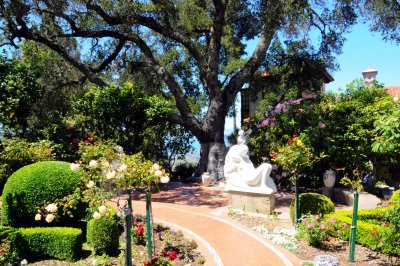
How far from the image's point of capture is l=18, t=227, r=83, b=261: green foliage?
24.2 ft

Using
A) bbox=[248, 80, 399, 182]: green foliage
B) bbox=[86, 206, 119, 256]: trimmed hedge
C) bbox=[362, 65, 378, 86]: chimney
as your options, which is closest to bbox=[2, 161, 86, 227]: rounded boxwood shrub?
bbox=[86, 206, 119, 256]: trimmed hedge

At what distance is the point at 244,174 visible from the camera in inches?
426

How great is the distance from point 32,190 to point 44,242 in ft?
4.11

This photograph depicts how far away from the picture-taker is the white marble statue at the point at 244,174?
10391 mm

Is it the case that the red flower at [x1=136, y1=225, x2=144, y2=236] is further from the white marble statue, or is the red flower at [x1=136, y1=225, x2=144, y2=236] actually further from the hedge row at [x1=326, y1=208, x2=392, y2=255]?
the hedge row at [x1=326, y1=208, x2=392, y2=255]

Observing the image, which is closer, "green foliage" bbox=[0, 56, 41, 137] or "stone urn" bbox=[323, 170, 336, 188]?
"stone urn" bbox=[323, 170, 336, 188]

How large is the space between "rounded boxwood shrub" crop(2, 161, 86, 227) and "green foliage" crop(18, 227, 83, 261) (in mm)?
449

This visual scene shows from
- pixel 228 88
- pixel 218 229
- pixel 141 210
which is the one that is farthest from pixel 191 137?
pixel 218 229

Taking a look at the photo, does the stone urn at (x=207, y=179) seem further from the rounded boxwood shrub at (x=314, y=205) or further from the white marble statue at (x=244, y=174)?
the rounded boxwood shrub at (x=314, y=205)

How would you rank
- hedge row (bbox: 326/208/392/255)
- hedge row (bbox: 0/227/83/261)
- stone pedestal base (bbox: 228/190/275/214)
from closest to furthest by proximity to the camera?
hedge row (bbox: 0/227/83/261) → hedge row (bbox: 326/208/392/255) → stone pedestal base (bbox: 228/190/275/214)

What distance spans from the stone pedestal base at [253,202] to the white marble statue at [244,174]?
15cm

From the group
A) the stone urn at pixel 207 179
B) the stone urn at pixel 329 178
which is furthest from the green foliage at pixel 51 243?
the stone urn at pixel 329 178

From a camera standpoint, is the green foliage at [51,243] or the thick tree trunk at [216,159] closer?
the green foliage at [51,243]

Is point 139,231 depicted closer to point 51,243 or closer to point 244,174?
point 51,243
